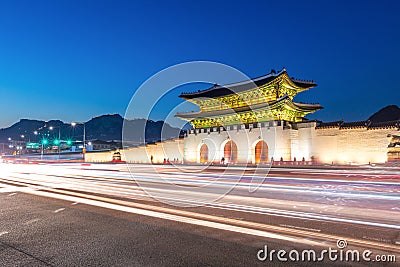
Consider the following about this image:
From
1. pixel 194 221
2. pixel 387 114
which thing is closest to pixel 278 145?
pixel 194 221

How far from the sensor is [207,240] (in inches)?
187

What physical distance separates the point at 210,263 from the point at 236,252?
1.89 feet

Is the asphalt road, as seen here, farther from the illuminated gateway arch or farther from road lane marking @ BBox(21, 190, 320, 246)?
the illuminated gateway arch

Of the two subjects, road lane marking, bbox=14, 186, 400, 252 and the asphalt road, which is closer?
the asphalt road

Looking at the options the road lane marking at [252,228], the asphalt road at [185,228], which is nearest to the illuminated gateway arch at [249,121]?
the asphalt road at [185,228]

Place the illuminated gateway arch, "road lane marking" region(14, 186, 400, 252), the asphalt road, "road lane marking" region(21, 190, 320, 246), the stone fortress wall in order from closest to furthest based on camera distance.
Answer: the asphalt road → "road lane marking" region(14, 186, 400, 252) → "road lane marking" region(21, 190, 320, 246) → the stone fortress wall → the illuminated gateway arch

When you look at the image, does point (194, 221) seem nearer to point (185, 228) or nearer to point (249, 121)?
point (185, 228)

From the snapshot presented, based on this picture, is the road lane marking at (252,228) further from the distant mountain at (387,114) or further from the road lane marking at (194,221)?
the distant mountain at (387,114)

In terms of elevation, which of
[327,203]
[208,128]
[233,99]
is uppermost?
[233,99]

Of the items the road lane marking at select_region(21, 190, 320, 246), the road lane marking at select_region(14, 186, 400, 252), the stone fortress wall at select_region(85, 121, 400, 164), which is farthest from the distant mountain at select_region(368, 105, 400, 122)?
the road lane marking at select_region(21, 190, 320, 246)

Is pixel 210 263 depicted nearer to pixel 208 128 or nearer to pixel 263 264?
pixel 263 264

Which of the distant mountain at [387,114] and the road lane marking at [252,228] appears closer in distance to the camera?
the road lane marking at [252,228]

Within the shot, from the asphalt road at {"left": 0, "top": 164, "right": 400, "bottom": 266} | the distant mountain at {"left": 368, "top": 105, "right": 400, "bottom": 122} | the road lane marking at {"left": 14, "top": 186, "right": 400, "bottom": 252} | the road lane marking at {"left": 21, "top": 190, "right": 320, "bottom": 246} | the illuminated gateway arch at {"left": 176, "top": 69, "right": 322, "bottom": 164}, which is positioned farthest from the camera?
the distant mountain at {"left": 368, "top": 105, "right": 400, "bottom": 122}

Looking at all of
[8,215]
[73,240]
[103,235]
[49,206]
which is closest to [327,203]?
[103,235]
